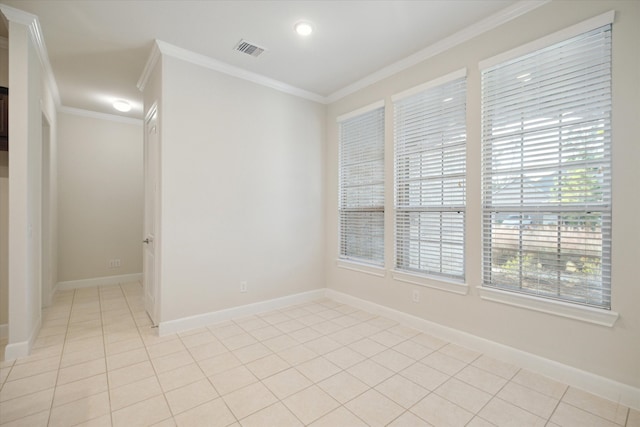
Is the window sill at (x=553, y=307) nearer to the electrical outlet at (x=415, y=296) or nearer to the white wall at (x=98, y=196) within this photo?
the electrical outlet at (x=415, y=296)

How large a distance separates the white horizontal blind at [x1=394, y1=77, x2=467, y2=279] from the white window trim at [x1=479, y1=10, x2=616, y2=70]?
0.32 metres

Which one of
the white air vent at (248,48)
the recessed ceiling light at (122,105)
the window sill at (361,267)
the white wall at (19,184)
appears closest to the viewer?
the white wall at (19,184)

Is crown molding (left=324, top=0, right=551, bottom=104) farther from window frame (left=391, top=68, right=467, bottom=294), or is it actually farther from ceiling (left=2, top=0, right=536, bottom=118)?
window frame (left=391, top=68, right=467, bottom=294)

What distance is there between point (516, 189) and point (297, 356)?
2.42 meters

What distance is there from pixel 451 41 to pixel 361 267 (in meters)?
2.75

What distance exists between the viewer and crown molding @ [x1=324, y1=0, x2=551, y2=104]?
2469mm

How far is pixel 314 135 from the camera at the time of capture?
4453 mm

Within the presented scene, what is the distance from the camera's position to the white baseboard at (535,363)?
2.02m

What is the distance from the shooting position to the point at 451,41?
2949mm

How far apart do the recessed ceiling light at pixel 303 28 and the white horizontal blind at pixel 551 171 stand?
67.5 inches

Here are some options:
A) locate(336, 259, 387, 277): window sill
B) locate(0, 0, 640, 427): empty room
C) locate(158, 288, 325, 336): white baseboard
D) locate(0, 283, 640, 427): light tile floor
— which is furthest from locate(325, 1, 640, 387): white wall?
locate(158, 288, 325, 336): white baseboard

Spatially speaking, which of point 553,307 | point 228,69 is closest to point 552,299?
point 553,307

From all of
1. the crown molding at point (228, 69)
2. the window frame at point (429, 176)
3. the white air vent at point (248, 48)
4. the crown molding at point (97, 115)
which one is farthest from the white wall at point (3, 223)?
the window frame at point (429, 176)

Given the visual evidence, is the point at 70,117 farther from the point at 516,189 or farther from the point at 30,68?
the point at 516,189
